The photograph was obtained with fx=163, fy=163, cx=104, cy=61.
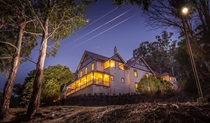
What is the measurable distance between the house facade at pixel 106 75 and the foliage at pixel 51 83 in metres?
6.85

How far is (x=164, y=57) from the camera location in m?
56.0

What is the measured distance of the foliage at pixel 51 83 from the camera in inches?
893

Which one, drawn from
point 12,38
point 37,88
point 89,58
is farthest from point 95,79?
point 37,88

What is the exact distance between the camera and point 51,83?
75.8 feet

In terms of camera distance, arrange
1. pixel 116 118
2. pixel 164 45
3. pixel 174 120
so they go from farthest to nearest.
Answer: pixel 164 45 < pixel 116 118 < pixel 174 120

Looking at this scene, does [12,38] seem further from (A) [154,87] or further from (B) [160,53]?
(B) [160,53]

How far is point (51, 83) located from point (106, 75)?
501 inches

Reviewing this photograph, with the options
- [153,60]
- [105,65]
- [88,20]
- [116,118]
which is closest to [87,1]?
[88,20]

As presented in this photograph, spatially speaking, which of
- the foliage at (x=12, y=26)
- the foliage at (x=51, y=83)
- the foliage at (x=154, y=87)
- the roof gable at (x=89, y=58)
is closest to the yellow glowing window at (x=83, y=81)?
the roof gable at (x=89, y=58)

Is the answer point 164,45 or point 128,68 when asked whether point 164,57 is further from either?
point 128,68

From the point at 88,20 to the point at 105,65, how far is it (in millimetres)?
20630

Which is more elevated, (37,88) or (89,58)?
(89,58)

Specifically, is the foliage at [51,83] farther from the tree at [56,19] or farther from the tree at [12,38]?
the tree at [56,19]

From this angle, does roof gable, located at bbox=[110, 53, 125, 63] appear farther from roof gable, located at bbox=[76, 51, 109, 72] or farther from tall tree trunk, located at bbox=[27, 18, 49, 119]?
tall tree trunk, located at bbox=[27, 18, 49, 119]
